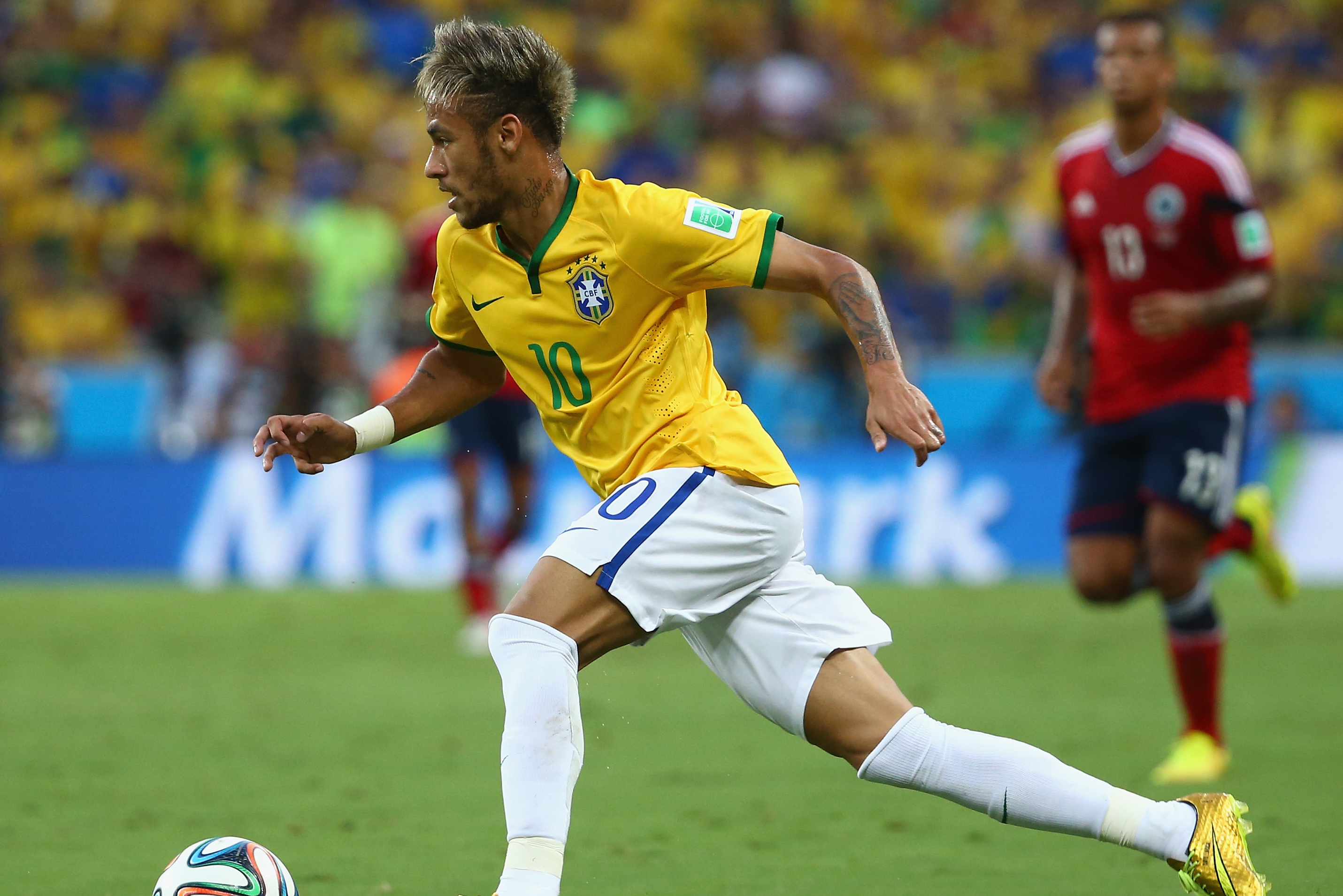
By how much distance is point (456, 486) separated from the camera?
10.3m

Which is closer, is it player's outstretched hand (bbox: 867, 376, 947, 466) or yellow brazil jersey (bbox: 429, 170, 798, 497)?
player's outstretched hand (bbox: 867, 376, 947, 466)

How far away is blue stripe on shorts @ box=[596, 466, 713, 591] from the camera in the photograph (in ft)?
12.6

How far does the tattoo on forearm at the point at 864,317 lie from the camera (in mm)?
3846

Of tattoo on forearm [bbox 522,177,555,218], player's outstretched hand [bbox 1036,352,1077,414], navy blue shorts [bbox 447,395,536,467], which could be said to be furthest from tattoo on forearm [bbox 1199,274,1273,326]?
navy blue shorts [bbox 447,395,536,467]

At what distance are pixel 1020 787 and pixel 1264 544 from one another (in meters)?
4.60

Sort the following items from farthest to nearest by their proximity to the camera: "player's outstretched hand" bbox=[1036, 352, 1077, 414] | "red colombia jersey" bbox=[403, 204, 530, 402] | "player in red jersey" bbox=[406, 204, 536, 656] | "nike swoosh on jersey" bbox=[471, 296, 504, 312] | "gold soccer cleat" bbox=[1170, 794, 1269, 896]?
"player in red jersey" bbox=[406, 204, 536, 656] < "red colombia jersey" bbox=[403, 204, 530, 402] < "player's outstretched hand" bbox=[1036, 352, 1077, 414] < "nike swoosh on jersey" bbox=[471, 296, 504, 312] < "gold soccer cleat" bbox=[1170, 794, 1269, 896]

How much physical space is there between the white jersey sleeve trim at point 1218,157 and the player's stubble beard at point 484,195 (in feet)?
11.6

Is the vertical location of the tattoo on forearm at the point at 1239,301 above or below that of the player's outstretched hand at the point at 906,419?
above

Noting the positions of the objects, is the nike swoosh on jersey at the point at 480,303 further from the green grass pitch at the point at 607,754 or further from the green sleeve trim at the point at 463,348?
the green grass pitch at the point at 607,754

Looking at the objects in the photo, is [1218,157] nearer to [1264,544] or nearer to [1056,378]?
[1056,378]

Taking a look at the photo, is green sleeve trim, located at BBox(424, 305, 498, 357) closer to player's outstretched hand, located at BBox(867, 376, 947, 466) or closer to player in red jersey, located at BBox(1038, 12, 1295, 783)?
player's outstretched hand, located at BBox(867, 376, 947, 466)

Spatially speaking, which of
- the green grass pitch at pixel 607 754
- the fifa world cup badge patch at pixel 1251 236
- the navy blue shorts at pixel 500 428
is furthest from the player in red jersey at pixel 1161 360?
the navy blue shorts at pixel 500 428

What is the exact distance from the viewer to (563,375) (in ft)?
13.4

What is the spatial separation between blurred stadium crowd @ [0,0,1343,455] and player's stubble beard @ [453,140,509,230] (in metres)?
10.6
